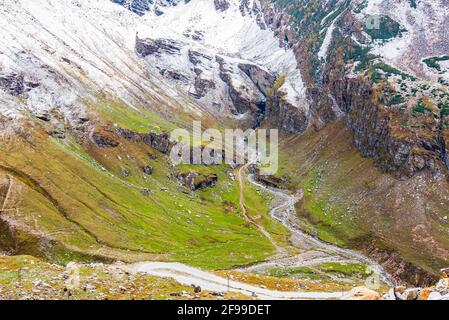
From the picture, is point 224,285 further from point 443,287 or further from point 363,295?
point 443,287

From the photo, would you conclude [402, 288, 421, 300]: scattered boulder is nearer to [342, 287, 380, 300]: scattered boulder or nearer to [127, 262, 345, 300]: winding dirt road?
[342, 287, 380, 300]: scattered boulder

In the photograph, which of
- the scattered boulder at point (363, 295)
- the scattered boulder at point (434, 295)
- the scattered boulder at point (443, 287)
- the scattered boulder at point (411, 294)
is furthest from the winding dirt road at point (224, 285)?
the scattered boulder at point (434, 295)

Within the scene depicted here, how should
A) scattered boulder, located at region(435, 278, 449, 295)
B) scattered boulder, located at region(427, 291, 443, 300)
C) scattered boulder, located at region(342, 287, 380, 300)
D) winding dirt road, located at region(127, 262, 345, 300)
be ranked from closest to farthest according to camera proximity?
scattered boulder, located at region(427, 291, 443, 300) < scattered boulder, located at region(342, 287, 380, 300) < scattered boulder, located at region(435, 278, 449, 295) < winding dirt road, located at region(127, 262, 345, 300)

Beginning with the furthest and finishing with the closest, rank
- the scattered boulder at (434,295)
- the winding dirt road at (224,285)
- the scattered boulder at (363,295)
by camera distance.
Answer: the winding dirt road at (224,285) < the scattered boulder at (363,295) < the scattered boulder at (434,295)

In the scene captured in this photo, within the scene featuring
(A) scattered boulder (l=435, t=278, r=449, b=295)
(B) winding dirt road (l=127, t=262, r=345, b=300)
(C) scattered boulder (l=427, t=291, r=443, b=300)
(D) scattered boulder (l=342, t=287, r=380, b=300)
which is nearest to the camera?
(C) scattered boulder (l=427, t=291, r=443, b=300)

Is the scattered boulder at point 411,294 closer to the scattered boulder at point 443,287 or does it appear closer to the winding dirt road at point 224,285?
the scattered boulder at point 443,287

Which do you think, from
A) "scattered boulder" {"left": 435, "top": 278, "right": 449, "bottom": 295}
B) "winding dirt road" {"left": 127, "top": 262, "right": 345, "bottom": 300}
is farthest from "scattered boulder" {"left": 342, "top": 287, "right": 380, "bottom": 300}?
"winding dirt road" {"left": 127, "top": 262, "right": 345, "bottom": 300}

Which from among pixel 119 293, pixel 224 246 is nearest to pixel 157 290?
pixel 119 293

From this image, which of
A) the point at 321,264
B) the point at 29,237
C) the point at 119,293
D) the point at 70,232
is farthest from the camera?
the point at 321,264

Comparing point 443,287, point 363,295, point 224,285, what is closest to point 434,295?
point 443,287
